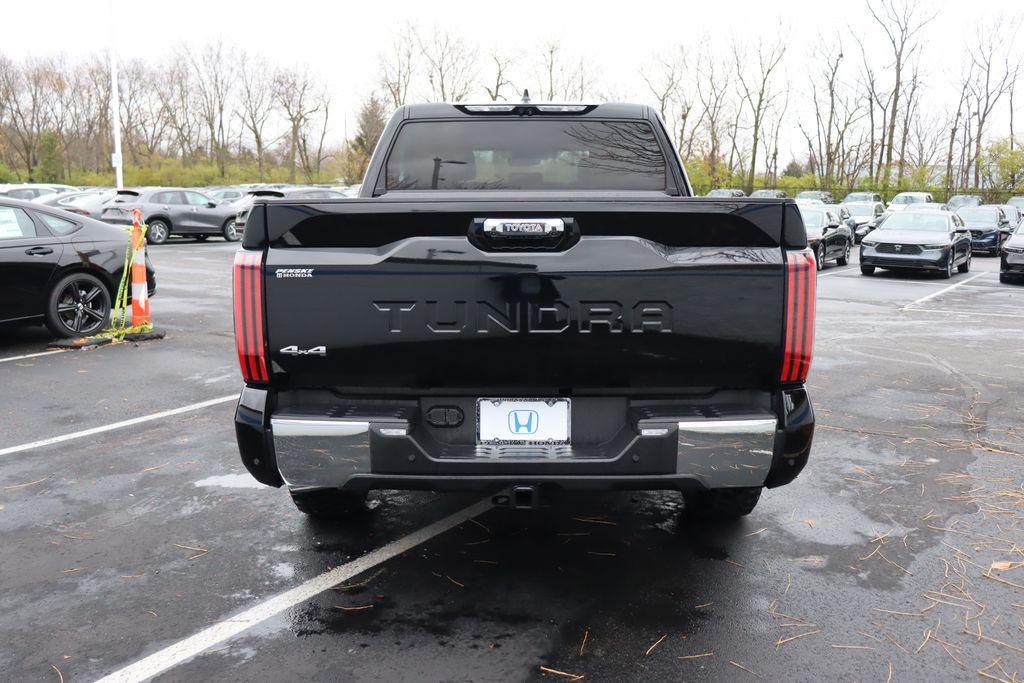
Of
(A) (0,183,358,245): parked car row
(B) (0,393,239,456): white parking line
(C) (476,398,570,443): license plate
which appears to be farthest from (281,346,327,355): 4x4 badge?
(A) (0,183,358,245): parked car row

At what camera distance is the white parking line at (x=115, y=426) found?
5770 mm

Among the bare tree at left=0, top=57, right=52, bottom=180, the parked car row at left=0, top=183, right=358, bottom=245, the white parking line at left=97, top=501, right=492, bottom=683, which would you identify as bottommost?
the white parking line at left=97, top=501, right=492, bottom=683

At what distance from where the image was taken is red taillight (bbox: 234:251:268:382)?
318cm

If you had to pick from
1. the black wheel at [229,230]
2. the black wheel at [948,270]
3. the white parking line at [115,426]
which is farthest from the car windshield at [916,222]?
the black wheel at [229,230]

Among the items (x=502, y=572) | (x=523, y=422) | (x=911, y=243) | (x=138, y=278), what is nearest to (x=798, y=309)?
(x=523, y=422)

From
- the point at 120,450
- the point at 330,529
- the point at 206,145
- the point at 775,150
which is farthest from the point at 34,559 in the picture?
the point at 206,145

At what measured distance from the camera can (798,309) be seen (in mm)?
3182

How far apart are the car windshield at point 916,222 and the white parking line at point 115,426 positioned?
703 inches

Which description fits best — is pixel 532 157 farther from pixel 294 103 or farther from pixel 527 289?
pixel 294 103

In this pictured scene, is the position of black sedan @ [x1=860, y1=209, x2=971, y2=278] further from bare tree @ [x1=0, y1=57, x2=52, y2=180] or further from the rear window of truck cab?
bare tree @ [x1=0, y1=57, x2=52, y2=180]

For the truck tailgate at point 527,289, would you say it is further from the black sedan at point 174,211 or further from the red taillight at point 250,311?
the black sedan at point 174,211

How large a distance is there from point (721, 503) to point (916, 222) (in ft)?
61.5

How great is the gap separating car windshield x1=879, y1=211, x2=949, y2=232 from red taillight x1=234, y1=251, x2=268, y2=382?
20.1 metres

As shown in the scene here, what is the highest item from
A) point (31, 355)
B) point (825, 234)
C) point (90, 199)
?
point (90, 199)
